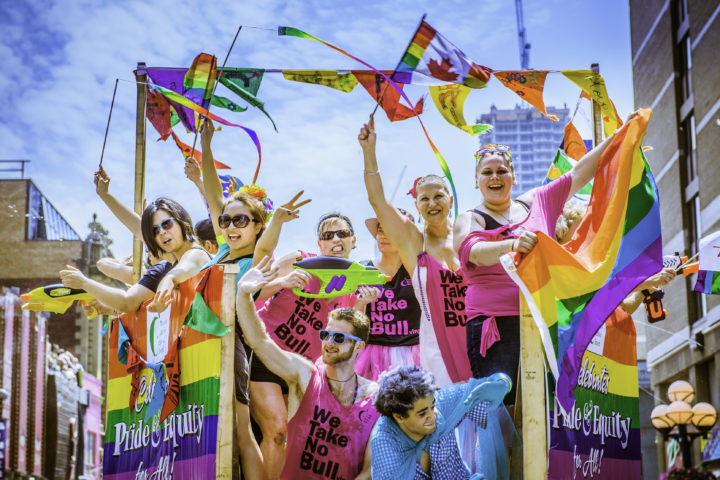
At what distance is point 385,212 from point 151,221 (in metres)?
1.58

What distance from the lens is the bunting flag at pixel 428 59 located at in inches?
244

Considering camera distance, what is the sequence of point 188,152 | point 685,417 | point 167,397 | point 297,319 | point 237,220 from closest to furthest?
point 167,397, point 237,220, point 297,319, point 188,152, point 685,417

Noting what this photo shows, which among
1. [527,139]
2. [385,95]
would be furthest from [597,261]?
[527,139]

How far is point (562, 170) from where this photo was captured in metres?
7.66

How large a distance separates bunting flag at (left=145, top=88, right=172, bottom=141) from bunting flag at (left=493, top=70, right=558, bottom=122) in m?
2.55

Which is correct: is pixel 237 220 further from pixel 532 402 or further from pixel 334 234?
pixel 532 402

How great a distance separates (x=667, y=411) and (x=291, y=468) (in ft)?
35.7

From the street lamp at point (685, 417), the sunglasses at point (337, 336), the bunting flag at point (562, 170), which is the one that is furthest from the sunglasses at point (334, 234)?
the street lamp at point (685, 417)

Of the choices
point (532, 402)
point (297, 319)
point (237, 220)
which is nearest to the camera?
point (532, 402)

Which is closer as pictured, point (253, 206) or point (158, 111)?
point (253, 206)

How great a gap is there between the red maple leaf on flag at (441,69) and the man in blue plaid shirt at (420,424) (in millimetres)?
2146

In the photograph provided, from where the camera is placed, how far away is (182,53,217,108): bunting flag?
274 inches

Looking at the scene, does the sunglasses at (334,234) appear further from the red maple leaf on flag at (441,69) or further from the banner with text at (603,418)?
the banner with text at (603,418)

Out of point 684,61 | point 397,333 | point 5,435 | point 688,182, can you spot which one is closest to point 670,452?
point 688,182
